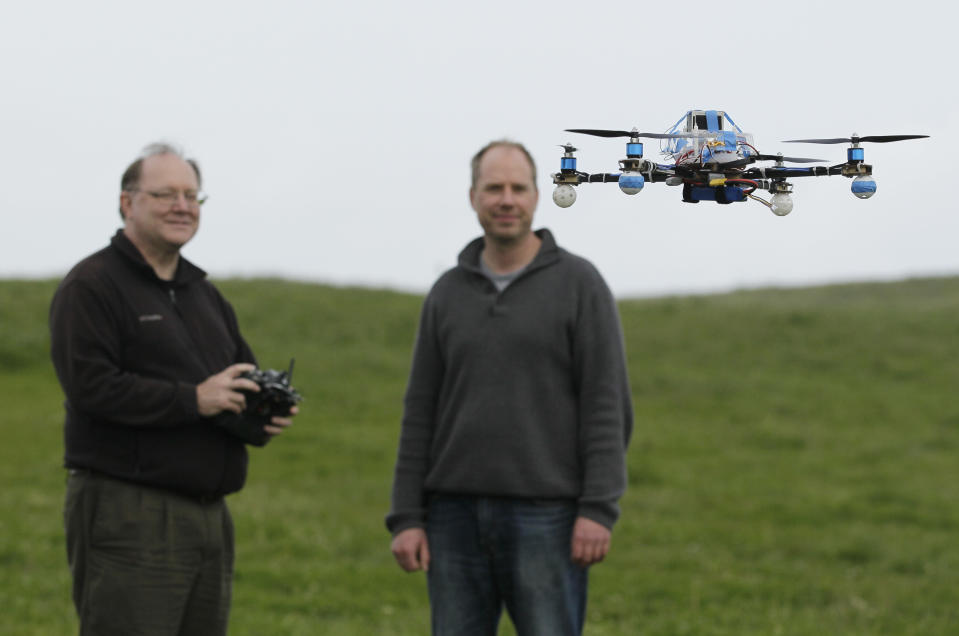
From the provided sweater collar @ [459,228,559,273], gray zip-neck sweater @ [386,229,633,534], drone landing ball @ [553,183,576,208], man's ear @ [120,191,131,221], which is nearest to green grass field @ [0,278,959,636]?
man's ear @ [120,191,131,221]

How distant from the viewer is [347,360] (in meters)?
24.6

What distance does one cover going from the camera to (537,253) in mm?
4086

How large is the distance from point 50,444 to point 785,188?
673 inches

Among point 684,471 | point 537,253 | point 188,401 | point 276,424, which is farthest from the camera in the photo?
point 684,471

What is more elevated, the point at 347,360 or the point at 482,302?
the point at 482,302

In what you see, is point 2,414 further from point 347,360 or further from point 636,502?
point 636,502

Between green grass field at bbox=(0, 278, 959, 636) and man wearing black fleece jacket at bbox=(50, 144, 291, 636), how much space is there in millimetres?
4031

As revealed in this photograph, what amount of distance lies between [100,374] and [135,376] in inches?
5.1

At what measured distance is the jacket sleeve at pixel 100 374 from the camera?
427cm

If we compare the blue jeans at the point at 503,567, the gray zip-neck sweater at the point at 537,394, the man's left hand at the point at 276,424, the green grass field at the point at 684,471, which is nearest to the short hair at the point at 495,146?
the gray zip-neck sweater at the point at 537,394

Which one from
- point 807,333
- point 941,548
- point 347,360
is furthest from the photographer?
point 807,333

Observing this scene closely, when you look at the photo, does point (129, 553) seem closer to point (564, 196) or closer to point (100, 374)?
point (100, 374)

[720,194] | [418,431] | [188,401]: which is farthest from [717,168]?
[188,401]

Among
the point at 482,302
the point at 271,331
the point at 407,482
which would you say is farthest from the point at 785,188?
the point at 271,331
